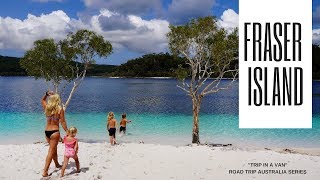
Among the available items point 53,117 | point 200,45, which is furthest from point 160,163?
point 200,45

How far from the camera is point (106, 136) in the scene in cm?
3359

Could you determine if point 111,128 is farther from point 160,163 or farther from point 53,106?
point 53,106

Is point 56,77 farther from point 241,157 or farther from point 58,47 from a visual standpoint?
point 241,157

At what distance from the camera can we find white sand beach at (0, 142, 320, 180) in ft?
48.8

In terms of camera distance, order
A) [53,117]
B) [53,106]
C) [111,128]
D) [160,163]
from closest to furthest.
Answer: [53,106] < [53,117] < [160,163] < [111,128]

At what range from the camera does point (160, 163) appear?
1678 centimetres

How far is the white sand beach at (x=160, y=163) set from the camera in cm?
1487

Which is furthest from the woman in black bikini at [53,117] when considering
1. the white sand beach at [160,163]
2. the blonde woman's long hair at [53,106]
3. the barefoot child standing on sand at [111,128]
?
the barefoot child standing on sand at [111,128]

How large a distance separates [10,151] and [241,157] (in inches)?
455

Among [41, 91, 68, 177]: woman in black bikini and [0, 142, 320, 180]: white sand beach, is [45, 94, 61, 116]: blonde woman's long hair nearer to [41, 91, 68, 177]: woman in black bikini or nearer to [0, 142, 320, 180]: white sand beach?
[41, 91, 68, 177]: woman in black bikini

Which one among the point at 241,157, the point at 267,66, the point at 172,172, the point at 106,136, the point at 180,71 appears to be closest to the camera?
the point at 172,172

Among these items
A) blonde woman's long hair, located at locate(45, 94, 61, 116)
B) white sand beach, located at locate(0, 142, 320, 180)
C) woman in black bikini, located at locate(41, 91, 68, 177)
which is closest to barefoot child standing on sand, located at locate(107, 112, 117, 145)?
white sand beach, located at locate(0, 142, 320, 180)

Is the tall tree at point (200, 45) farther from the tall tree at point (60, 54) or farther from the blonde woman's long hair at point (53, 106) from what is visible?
the blonde woman's long hair at point (53, 106)

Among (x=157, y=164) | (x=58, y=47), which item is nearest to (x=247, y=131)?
(x=58, y=47)
